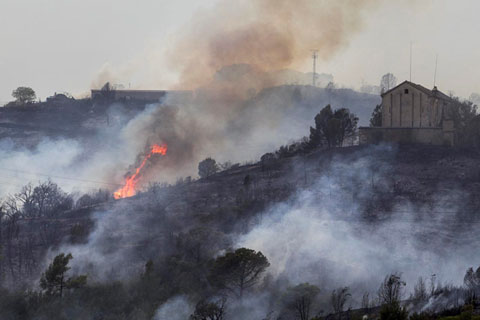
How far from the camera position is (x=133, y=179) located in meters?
80.8

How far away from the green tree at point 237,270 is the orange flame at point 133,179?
121ft

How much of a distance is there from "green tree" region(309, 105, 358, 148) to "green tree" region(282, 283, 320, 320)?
3417 cm

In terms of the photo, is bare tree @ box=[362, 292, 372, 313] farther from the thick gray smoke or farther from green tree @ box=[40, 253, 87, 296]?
green tree @ box=[40, 253, 87, 296]

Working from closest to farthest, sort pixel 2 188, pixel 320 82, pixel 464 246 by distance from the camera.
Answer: pixel 464 246
pixel 2 188
pixel 320 82

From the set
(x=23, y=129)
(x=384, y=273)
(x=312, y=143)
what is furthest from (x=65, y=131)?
(x=384, y=273)

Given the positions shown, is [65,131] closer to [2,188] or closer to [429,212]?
[2,188]

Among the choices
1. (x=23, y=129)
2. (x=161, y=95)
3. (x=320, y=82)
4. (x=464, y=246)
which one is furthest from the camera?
(x=320, y=82)

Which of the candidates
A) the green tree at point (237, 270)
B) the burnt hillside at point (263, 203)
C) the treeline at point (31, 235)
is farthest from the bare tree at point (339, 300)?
the treeline at point (31, 235)

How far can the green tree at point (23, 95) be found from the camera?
12588cm

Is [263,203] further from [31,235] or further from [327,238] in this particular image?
[31,235]

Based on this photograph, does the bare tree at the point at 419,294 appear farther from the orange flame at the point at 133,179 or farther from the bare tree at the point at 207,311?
the orange flame at the point at 133,179

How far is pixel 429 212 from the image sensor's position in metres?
48.5

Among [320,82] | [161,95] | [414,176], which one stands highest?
[320,82]

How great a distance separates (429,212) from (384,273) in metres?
10.9
